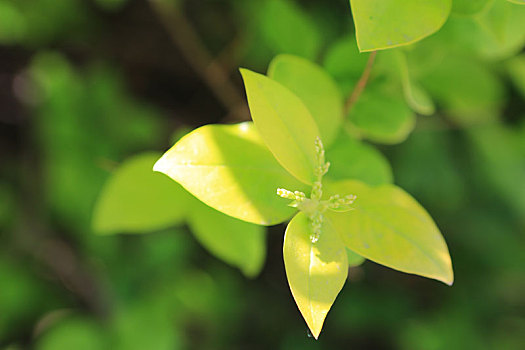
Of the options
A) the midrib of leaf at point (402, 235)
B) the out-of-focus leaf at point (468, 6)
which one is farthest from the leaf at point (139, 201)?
the out-of-focus leaf at point (468, 6)

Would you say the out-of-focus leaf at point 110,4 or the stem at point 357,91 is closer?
the stem at point 357,91

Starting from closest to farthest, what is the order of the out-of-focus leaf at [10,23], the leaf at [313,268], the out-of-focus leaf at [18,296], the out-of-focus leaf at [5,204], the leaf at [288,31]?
1. the leaf at [313,268]
2. the leaf at [288,31]
3. the out-of-focus leaf at [10,23]
4. the out-of-focus leaf at [18,296]
5. the out-of-focus leaf at [5,204]

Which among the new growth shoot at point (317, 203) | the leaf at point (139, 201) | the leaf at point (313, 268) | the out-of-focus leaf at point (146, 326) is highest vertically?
the new growth shoot at point (317, 203)

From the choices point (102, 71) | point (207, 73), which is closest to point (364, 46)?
point (207, 73)

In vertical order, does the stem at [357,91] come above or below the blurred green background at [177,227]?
above

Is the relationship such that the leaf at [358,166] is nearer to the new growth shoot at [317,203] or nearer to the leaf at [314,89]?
the leaf at [314,89]

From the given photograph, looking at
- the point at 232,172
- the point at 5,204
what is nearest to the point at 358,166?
the point at 232,172

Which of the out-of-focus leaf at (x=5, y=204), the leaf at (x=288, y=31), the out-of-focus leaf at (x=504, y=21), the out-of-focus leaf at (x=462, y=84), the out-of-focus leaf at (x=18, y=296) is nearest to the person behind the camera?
the out-of-focus leaf at (x=504, y=21)

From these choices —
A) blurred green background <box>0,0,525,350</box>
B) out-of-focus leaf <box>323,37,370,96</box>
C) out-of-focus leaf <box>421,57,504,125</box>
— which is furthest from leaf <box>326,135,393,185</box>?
blurred green background <box>0,0,525,350</box>
